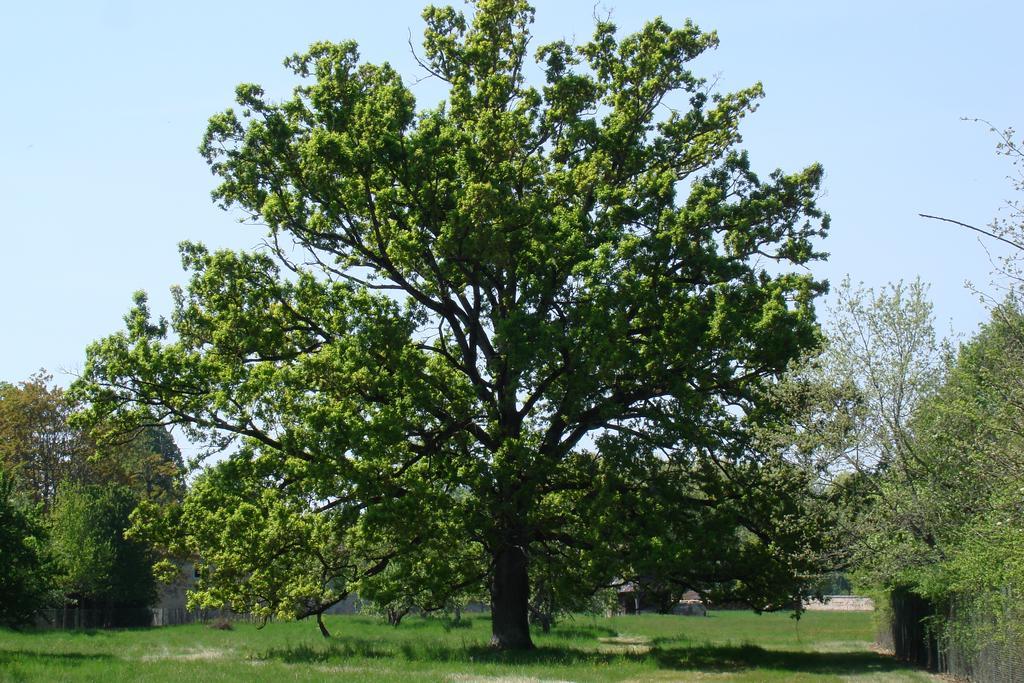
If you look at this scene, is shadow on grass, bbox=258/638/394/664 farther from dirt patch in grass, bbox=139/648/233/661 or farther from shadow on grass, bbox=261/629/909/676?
dirt patch in grass, bbox=139/648/233/661

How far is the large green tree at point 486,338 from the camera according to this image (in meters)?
26.8

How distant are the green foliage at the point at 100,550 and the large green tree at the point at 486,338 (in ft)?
101

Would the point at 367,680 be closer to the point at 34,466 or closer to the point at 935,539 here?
the point at 935,539

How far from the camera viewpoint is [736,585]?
102ft

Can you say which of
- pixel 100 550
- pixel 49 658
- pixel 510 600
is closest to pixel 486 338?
pixel 510 600

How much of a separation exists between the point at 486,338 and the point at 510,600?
7.68 m

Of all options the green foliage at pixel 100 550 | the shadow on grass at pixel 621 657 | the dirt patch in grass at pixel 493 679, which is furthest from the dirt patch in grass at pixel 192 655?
the green foliage at pixel 100 550

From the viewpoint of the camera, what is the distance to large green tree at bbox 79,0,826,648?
87.9 feet

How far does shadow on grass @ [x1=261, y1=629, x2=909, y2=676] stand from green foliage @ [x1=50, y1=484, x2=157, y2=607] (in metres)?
29.7

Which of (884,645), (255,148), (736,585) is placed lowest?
(884,645)

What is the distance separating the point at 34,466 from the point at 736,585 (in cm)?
5545

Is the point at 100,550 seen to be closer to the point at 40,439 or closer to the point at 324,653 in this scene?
the point at 40,439

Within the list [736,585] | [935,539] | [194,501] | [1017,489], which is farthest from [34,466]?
[1017,489]

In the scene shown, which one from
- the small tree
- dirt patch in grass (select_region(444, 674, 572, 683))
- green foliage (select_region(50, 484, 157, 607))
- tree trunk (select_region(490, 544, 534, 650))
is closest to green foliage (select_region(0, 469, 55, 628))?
tree trunk (select_region(490, 544, 534, 650))
